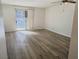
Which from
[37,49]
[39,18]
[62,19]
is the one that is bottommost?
[37,49]

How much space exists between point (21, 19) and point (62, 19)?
160 inches

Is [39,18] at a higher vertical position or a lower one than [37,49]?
higher

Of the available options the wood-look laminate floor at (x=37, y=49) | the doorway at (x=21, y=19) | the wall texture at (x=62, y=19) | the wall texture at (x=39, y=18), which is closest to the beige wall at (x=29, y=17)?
the wall texture at (x=39, y=18)

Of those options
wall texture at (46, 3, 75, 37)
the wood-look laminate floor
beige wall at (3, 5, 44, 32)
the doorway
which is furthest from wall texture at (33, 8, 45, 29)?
the wood-look laminate floor

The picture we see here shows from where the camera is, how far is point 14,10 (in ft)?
25.6

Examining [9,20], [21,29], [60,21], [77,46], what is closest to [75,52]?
[77,46]

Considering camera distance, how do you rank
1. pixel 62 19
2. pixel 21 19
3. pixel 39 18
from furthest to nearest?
pixel 39 18 < pixel 21 19 < pixel 62 19

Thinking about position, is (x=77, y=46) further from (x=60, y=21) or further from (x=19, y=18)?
(x=19, y=18)

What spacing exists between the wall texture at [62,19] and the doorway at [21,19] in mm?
2459

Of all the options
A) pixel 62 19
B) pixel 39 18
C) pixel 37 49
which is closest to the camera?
pixel 37 49

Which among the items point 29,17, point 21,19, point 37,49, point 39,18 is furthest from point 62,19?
point 21,19

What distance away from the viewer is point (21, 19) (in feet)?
28.1

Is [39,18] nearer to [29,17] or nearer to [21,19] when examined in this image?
[29,17]

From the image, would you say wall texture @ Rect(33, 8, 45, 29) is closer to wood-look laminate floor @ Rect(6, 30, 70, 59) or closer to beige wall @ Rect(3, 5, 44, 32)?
beige wall @ Rect(3, 5, 44, 32)
